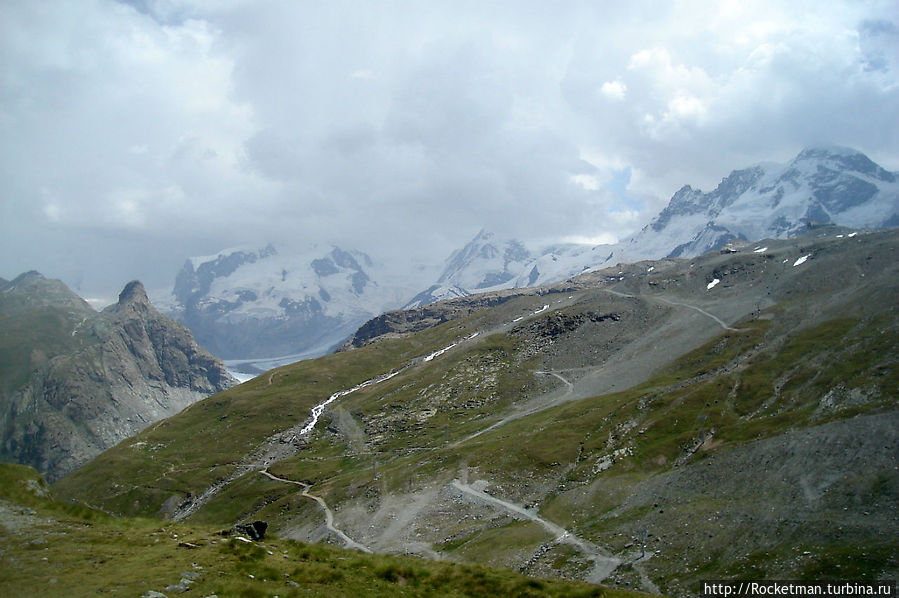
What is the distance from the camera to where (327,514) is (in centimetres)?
9644

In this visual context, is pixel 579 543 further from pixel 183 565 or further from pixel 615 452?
pixel 183 565

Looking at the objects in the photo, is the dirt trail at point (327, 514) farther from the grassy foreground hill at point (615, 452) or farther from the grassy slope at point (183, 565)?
the grassy slope at point (183, 565)

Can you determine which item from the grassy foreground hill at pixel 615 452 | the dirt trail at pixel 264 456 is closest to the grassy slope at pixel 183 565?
the grassy foreground hill at pixel 615 452

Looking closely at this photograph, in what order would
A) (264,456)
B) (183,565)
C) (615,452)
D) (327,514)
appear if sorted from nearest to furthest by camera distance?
(183,565) → (615,452) → (327,514) → (264,456)

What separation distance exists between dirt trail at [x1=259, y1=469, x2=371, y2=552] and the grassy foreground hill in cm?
51

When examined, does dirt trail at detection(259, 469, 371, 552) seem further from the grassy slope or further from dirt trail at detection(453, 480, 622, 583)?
the grassy slope

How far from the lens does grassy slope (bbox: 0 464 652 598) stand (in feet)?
78.8

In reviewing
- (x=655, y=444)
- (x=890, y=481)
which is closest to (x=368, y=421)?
(x=655, y=444)

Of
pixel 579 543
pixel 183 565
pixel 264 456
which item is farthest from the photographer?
pixel 264 456

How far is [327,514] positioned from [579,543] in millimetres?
52504

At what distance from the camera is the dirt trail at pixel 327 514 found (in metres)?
77.6

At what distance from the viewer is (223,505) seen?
126062 millimetres

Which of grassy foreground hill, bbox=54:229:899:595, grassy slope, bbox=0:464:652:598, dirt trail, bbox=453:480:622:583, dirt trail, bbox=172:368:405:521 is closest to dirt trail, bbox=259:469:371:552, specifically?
grassy foreground hill, bbox=54:229:899:595

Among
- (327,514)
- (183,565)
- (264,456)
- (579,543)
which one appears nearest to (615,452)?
(579,543)
